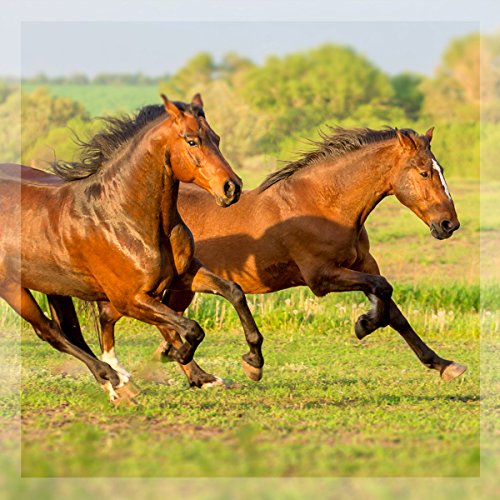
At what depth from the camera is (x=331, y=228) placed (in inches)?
361

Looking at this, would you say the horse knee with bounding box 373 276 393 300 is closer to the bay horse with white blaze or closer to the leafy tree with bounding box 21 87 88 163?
the bay horse with white blaze

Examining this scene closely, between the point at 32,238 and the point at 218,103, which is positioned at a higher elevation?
the point at 218,103

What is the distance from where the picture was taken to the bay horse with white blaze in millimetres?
8930

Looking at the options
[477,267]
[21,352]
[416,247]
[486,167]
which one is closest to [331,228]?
[21,352]

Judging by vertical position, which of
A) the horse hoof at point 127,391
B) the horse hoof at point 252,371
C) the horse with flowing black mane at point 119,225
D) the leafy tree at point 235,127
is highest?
the leafy tree at point 235,127

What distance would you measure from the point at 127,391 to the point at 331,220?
88.9 inches

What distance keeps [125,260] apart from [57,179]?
4.48 ft

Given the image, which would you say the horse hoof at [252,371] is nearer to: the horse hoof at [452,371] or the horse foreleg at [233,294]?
the horse foreleg at [233,294]

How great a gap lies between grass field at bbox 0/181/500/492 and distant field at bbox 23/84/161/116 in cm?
3548

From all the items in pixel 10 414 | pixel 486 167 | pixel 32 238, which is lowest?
pixel 10 414

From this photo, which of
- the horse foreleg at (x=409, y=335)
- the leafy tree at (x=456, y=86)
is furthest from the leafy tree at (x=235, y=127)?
the horse foreleg at (x=409, y=335)

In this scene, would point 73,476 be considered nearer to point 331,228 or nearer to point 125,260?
point 125,260

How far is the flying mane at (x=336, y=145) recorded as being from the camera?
932cm

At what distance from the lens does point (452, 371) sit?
884cm
